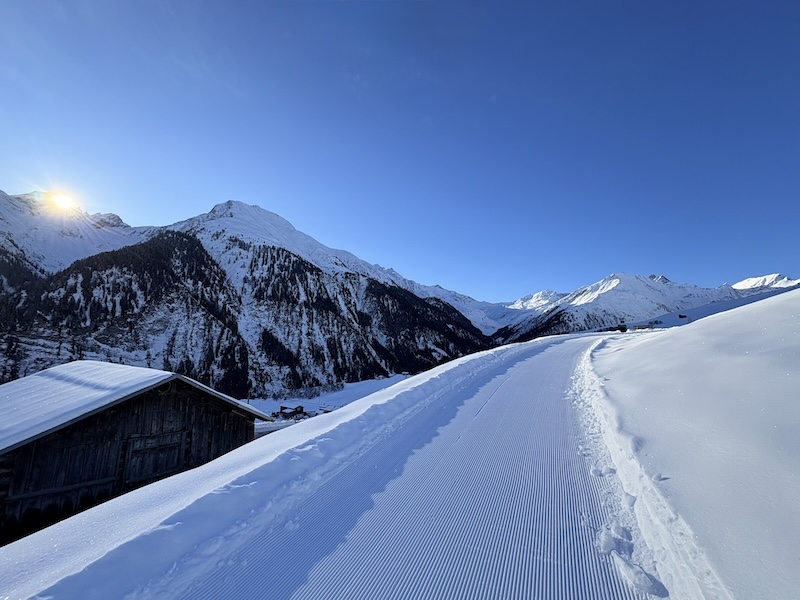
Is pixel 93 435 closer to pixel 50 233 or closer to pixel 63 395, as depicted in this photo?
pixel 63 395

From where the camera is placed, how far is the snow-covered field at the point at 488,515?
3053mm

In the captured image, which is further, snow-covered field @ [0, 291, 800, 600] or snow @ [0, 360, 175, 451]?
snow @ [0, 360, 175, 451]

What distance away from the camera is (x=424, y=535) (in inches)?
149

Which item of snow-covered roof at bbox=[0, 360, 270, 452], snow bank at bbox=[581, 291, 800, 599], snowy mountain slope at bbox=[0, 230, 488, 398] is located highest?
snowy mountain slope at bbox=[0, 230, 488, 398]

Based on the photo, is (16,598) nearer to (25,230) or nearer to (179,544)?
(179,544)

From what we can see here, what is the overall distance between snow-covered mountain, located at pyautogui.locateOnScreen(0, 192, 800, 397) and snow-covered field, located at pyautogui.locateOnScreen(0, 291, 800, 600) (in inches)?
2050

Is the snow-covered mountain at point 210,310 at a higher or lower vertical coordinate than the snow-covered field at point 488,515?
higher

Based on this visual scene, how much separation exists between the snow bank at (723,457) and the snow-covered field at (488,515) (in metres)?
0.02

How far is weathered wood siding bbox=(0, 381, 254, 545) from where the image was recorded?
34.4 ft

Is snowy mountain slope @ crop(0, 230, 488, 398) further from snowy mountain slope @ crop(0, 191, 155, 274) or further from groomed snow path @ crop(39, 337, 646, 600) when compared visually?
groomed snow path @ crop(39, 337, 646, 600)

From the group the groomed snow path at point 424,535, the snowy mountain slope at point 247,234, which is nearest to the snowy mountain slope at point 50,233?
the snowy mountain slope at point 247,234

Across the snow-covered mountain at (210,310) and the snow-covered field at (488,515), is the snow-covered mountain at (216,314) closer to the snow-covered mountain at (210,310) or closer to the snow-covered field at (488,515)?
the snow-covered mountain at (210,310)

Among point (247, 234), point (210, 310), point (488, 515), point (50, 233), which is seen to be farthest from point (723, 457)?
point (50, 233)

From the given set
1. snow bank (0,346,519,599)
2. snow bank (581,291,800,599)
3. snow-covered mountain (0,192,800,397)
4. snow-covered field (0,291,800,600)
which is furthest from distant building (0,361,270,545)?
snow-covered mountain (0,192,800,397)
